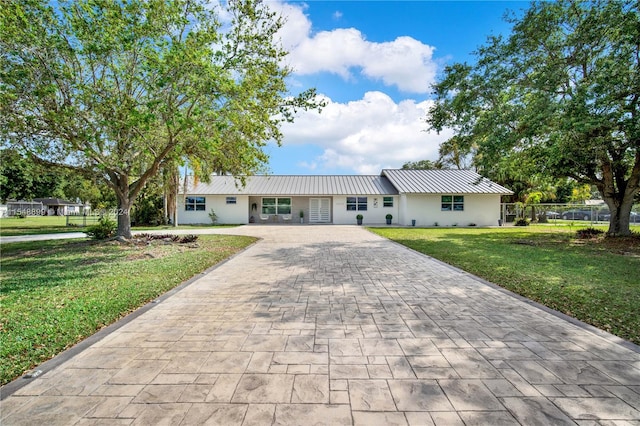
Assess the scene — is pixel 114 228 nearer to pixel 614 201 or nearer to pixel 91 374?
pixel 91 374

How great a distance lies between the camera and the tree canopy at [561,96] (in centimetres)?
954

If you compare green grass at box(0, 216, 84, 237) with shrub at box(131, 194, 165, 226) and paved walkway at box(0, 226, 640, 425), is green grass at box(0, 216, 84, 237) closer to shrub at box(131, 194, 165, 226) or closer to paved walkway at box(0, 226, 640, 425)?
shrub at box(131, 194, 165, 226)

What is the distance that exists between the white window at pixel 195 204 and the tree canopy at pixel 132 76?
15.4 m

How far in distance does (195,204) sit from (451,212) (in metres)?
20.1

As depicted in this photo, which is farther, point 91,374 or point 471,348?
point 471,348

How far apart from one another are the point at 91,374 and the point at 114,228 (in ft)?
39.2

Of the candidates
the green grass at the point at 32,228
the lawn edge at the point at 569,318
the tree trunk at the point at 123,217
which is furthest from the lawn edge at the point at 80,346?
the green grass at the point at 32,228

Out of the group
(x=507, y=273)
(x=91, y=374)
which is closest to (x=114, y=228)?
(x=91, y=374)

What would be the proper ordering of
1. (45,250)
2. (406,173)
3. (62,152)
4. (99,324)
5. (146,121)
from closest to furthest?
1. (99,324)
2. (146,121)
3. (45,250)
4. (62,152)
5. (406,173)

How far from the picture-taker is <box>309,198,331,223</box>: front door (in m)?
27.2

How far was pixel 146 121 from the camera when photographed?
677 cm

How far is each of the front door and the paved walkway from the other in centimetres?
2194

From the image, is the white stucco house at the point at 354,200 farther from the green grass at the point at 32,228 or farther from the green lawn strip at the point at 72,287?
the green lawn strip at the point at 72,287

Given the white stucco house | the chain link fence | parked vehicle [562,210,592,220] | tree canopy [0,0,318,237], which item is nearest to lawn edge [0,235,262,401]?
tree canopy [0,0,318,237]
